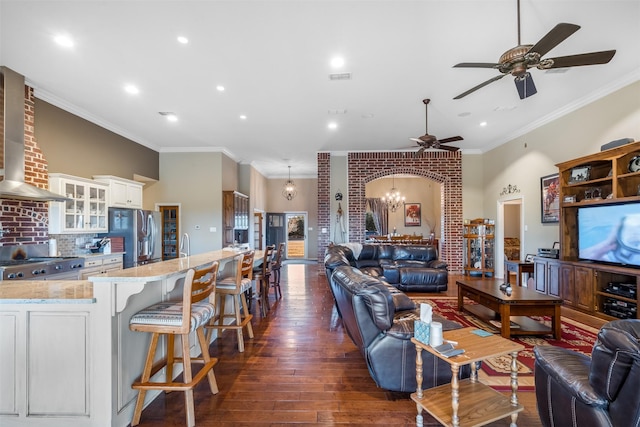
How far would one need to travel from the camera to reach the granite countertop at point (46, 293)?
1734 millimetres

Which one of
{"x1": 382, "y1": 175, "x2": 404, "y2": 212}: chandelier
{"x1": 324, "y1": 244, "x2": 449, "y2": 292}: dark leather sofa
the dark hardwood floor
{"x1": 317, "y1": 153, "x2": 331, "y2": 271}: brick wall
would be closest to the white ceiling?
{"x1": 317, "y1": 153, "x2": 331, "y2": 271}: brick wall

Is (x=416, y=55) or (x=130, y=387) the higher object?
(x=416, y=55)

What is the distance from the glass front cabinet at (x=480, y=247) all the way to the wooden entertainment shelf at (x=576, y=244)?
217cm

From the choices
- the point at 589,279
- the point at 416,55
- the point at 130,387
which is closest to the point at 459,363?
the point at 130,387

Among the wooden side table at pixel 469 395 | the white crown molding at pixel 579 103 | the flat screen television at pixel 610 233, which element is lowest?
the wooden side table at pixel 469 395

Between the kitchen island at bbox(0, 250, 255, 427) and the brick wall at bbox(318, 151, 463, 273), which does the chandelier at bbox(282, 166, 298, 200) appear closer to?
the brick wall at bbox(318, 151, 463, 273)

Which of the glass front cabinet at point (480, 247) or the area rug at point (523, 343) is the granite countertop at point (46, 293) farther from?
the glass front cabinet at point (480, 247)

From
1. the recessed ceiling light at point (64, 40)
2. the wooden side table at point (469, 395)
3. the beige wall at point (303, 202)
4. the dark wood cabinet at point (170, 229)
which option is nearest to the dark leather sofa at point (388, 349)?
the wooden side table at point (469, 395)

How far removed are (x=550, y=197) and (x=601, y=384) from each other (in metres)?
5.21

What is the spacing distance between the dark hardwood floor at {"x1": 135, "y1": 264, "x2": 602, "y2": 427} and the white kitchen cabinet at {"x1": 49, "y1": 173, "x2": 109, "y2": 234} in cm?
315

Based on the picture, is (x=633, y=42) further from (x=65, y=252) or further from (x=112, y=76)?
(x=65, y=252)

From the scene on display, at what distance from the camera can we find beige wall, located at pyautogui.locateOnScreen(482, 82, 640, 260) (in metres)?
4.07

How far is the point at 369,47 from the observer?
3.20 m

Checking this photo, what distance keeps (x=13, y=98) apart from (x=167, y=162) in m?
3.71
